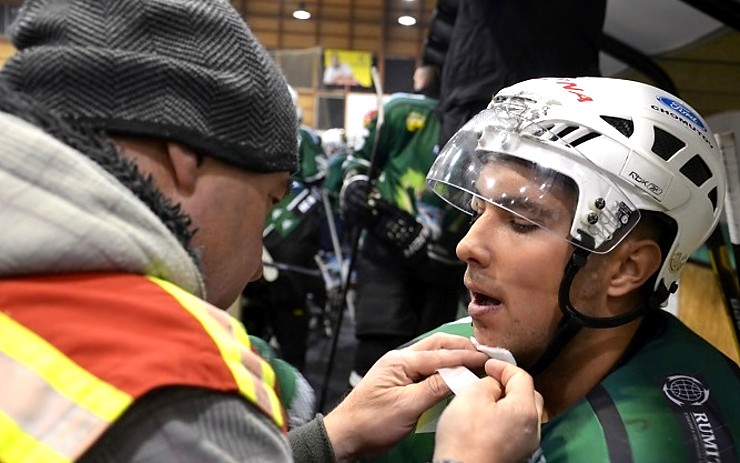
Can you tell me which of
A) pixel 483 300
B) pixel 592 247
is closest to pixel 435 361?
pixel 483 300

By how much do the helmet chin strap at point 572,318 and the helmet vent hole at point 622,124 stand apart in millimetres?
213

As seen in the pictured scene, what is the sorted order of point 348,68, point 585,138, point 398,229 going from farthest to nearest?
1. point 348,68
2. point 398,229
3. point 585,138

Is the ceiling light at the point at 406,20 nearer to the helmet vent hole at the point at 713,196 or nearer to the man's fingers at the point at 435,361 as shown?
the helmet vent hole at the point at 713,196

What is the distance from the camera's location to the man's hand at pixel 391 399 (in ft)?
3.82

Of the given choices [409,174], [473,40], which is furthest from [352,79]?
[473,40]

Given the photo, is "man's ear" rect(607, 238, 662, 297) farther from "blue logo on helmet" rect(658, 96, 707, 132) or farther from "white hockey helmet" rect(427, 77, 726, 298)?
"blue logo on helmet" rect(658, 96, 707, 132)

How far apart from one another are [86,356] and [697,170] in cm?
109

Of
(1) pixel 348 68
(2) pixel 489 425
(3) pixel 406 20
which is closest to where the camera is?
(2) pixel 489 425

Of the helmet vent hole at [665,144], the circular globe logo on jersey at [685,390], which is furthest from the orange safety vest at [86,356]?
the helmet vent hole at [665,144]

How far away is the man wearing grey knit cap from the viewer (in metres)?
0.57

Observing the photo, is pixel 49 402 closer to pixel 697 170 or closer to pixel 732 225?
pixel 697 170

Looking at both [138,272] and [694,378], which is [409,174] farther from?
[138,272]

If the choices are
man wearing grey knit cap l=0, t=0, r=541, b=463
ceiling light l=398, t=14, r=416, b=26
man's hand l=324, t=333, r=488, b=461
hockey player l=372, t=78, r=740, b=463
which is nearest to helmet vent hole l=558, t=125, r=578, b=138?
hockey player l=372, t=78, r=740, b=463

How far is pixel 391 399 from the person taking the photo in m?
1.18
